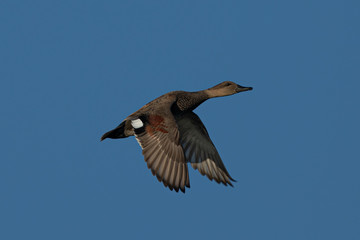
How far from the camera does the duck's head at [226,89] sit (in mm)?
12273

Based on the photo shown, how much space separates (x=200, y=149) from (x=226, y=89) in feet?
4.67

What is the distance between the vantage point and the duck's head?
1227cm

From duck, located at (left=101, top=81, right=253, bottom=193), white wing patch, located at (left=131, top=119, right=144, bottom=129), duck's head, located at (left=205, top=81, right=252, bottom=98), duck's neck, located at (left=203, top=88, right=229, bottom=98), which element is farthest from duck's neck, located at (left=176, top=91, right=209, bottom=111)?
white wing patch, located at (left=131, top=119, right=144, bottom=129)

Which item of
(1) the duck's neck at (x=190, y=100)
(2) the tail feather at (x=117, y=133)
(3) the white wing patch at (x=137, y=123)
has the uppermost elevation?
(1) the duck's neck at (x=190, y=100)

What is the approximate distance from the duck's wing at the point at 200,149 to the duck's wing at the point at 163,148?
1.79m

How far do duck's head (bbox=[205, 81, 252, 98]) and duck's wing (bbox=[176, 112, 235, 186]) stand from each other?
67cm

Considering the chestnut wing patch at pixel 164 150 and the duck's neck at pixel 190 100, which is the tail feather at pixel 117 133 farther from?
the duck's neck at pixel 190 100

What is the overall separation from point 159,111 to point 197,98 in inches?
56.6

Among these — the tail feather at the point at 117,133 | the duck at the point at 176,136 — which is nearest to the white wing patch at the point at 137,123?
the duck at the point at 176,136

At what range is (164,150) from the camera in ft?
32.9

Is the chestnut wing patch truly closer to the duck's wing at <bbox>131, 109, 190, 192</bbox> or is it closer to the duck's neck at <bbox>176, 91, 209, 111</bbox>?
the duck's wing at <bbox>131, 109, 190, 192</bbox>

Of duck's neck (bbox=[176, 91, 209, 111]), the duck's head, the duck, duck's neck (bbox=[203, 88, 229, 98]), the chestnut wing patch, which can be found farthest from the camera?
the duck's head

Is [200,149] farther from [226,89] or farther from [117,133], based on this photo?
[117,133]

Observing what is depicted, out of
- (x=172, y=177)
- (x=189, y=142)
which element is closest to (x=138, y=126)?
(x=172, y=177)
